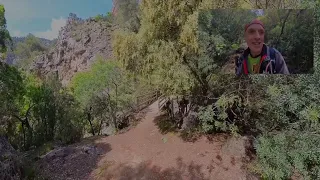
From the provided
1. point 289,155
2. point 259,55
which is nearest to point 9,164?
point 289,155

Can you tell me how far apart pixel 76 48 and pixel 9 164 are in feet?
107

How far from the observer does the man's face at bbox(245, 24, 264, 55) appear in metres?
9.12

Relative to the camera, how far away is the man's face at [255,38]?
9.12 metres

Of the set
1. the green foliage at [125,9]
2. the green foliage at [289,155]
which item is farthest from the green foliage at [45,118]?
the green foliage at [125,9]

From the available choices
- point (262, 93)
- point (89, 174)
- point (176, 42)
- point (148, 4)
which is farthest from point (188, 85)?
point (89, 174)

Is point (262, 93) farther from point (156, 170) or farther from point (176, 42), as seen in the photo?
point (156, 170)

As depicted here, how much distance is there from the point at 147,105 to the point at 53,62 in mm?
29432

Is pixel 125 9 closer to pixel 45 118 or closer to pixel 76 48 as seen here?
pixel 76 48

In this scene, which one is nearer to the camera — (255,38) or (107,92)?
(255,38)

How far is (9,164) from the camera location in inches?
343

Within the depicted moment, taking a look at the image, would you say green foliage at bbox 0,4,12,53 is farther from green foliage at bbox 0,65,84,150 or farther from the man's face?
the man's face

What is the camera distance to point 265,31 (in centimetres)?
916

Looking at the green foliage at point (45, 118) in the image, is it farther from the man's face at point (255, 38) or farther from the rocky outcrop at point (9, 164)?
the man's face at point (255, 38)

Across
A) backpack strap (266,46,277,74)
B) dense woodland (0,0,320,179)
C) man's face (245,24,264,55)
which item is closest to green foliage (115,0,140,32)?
dense woodland (0,0,320,179)
